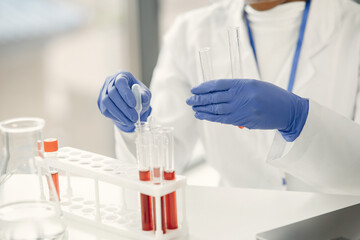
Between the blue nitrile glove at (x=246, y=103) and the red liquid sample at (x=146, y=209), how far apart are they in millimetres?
338

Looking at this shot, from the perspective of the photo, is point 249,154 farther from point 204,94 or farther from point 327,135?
point 204,94

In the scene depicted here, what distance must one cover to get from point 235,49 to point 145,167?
551 millimetres

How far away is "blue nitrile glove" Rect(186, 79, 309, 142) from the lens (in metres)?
1.39

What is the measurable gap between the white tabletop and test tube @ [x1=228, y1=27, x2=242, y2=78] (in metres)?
0.40

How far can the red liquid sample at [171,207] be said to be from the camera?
1188mm

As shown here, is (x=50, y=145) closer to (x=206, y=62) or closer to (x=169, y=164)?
(x=169, y=164)

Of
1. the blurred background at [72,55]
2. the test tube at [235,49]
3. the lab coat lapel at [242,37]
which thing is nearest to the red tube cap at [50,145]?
the test tube at [235,49]

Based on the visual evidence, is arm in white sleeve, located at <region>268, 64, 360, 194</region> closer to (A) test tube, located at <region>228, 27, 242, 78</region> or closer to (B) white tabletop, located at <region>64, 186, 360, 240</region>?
(B) white tabletop, located at <region>64, 186, 360, 240</region>

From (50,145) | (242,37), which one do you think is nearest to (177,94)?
(242,37)

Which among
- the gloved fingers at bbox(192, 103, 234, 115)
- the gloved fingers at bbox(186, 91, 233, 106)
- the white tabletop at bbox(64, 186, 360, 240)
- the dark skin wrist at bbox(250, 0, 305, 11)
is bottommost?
the white tabletop at bbox(64, 186, 360, 240)

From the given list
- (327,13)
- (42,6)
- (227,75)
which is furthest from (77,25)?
(327,13)

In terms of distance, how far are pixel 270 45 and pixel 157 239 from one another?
104 centimetres

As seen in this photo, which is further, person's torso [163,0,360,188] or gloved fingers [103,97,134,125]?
person's torso [163,0,360,188]

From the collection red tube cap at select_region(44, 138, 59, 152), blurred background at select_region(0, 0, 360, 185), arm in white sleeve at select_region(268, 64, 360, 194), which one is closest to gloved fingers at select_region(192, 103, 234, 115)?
arm in white sleeve at select_region(268, 64, 360, 194)
